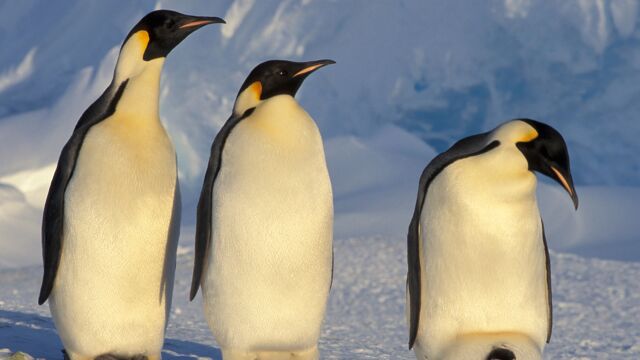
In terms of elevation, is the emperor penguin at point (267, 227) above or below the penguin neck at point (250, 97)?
below

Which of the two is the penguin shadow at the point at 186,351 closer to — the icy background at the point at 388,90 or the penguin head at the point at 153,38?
the penguin head at the point at 153,38

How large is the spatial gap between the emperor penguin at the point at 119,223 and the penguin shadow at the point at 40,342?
20.9 inches

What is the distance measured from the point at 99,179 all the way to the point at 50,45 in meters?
12.7

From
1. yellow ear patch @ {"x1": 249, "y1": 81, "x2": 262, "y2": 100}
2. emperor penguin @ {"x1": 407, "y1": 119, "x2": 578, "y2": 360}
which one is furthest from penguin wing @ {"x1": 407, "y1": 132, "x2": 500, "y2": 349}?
yellow ear patch @ {"x1": 249, "y1": 81, "x2": 262, "y2": 100}

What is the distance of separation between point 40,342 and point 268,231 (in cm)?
144

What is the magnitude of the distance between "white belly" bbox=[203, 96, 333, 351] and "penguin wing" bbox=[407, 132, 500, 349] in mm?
317

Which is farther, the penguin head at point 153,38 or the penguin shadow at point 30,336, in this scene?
the penguin shadow at point 30,336

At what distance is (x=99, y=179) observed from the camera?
3838mm

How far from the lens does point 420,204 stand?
3.82 metres

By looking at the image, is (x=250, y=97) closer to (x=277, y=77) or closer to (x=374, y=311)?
(x=277, y=77)

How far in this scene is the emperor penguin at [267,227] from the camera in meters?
3.78

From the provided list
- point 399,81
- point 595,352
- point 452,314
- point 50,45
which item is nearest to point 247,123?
point 452,314

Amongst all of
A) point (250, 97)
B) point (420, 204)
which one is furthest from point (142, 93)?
point (420, 204)

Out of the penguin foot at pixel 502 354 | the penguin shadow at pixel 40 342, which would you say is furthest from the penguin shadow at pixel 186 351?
the penguin foot at pixel 502 354
